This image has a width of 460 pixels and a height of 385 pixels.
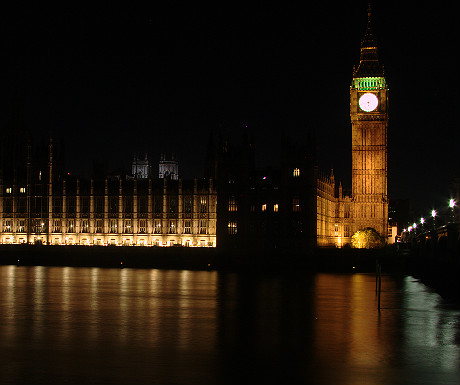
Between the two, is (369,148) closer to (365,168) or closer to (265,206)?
(365,168)

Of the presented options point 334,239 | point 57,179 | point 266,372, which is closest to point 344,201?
point 334,239

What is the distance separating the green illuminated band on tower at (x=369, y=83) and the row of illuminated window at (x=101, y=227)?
89.5ft

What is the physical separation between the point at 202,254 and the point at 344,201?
27.9 m

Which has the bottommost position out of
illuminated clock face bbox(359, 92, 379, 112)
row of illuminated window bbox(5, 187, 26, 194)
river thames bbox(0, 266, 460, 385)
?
river thames bbox(0, 266, 460, 385)

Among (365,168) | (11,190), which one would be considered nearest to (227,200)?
(365,168)

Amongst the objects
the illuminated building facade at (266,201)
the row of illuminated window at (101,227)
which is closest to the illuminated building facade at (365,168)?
the illuminated building facade at (266,201)

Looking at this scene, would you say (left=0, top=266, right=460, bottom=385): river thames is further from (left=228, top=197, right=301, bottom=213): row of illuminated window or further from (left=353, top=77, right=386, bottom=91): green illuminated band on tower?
(left=353, top=77, right=386, bottom=91): green illuminated band on tower

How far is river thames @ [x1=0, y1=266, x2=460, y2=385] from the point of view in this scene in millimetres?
18781

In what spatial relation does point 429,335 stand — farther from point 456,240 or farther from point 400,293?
point 456,240

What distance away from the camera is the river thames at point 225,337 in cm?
1878

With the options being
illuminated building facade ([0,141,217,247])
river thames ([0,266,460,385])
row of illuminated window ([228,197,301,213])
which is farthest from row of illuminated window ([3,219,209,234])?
river thames ([0,266,460,385])

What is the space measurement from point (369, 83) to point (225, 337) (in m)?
76.0

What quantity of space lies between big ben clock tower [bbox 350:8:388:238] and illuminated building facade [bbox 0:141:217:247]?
1958 cm

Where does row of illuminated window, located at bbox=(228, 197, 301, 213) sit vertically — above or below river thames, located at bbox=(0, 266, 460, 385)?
above
